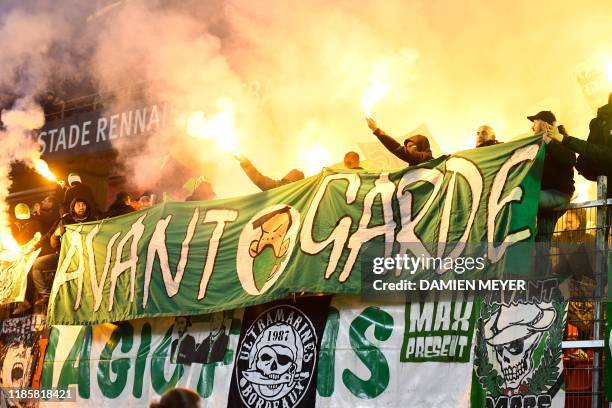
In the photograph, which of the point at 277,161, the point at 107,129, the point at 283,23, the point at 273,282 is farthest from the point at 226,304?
the point at 107,129

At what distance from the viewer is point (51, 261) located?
11.4 meters

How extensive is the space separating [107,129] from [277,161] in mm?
3966

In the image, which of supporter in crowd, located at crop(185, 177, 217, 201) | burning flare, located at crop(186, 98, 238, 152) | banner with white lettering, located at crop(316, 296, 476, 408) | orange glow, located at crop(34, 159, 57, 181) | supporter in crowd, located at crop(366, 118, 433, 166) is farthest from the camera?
orange glow, located at crop(34, 159, 57, 181)

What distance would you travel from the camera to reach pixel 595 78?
10.5 metres

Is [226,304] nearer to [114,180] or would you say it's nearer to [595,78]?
[595,78]

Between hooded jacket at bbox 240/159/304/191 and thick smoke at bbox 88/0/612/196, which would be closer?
hooded jacket at bbox 240/159/304/191

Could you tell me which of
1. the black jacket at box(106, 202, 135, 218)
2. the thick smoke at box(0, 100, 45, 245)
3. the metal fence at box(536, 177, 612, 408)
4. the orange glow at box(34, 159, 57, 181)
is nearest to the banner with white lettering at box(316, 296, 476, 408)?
the metal fence at box(536, 177, 612, 408)

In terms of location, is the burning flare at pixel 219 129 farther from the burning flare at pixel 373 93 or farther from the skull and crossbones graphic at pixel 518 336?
the skull and crossbones graphic at pixel 518 336

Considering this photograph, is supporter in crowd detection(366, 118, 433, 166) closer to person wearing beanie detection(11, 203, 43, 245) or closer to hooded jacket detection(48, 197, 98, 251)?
hooded jacket detection(48, 197, 98, 251)

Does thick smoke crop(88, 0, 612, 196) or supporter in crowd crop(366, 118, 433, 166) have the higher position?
thick smoke crop(88, 0, 612, 196)

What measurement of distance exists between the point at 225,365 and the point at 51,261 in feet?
11.8

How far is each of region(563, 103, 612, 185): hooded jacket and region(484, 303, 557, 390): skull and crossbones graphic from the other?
122 centimetres

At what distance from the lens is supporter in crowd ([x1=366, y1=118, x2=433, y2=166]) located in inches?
324

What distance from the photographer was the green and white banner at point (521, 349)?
21.9 feet
